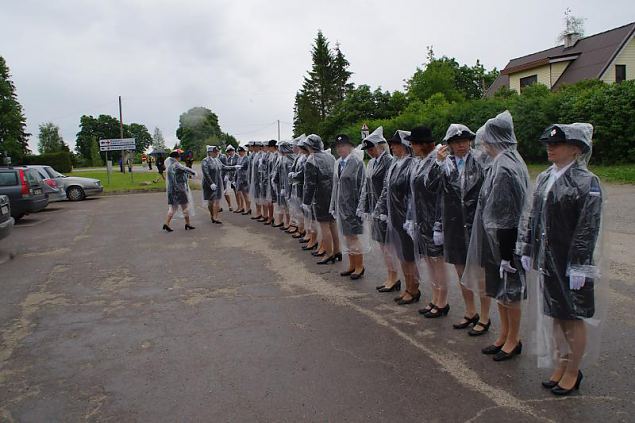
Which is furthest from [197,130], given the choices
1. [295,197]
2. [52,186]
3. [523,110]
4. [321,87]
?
[295,197]

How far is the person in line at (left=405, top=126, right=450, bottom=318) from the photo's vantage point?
4934mm

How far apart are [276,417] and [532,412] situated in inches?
67.2

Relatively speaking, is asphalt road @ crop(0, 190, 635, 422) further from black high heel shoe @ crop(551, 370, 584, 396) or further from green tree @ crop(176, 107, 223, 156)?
green tree @ crop(176, 107, 223, 156)

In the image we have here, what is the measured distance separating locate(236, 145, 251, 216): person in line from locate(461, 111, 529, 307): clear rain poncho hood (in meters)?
9.84

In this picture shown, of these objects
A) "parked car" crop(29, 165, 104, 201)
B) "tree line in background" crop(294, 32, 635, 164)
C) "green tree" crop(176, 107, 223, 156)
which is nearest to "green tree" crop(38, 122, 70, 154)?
"green tree" crop(176, 107, 223, 156)

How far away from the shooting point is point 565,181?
11.0 feet

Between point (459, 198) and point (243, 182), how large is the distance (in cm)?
989

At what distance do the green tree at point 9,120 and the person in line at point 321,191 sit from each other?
164ft

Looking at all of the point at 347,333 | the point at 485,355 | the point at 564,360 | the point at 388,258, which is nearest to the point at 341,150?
the point at 388,258

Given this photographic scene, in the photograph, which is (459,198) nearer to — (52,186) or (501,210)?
(501,210)

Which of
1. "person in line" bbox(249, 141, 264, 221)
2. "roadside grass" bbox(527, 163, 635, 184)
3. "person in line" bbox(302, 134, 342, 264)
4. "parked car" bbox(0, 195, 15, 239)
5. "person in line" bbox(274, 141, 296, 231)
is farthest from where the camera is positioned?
"roadside grass" bbox(527, 163, 635, 184)

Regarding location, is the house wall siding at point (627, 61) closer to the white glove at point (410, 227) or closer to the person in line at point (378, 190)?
the person in line at point (378, 190)

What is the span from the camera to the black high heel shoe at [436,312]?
16.8 ft

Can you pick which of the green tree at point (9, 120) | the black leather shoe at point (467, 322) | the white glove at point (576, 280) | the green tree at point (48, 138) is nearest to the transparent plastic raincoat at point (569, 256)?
the white glove at point (576, 280)
